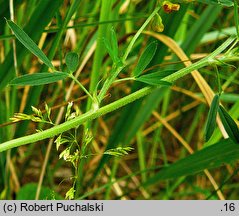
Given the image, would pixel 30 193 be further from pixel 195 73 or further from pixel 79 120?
pixel 79 120

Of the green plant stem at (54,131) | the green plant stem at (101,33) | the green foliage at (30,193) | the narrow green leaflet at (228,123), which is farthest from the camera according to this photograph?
the green foliage at (30,193)

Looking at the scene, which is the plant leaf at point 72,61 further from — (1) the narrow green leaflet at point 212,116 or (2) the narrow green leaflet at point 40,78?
(1) the narrow green leaflet at point 212,116

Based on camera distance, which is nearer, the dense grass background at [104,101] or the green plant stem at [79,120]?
the green plant stem at [79,120]

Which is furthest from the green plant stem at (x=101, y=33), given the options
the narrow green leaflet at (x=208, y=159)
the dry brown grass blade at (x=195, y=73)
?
the narrow green leaflet at (x=208, y=159)

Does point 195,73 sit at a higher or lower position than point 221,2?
higher

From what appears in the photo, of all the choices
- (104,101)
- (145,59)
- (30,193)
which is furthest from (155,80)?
(104,101)

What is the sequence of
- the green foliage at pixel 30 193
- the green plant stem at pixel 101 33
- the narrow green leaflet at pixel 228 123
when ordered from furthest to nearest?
the green foliage at pixel 30 193 → the green plant stem at pixel 101 33 → the narrow green leaflet at pixel 228 123

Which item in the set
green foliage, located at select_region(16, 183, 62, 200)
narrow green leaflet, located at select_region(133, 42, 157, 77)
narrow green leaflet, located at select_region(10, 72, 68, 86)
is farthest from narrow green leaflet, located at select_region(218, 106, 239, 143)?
green foliage, located at select_region(16, 183, 62, 200)

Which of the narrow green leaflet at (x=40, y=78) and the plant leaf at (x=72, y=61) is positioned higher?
the plant leaf at (x=72, y=61)
